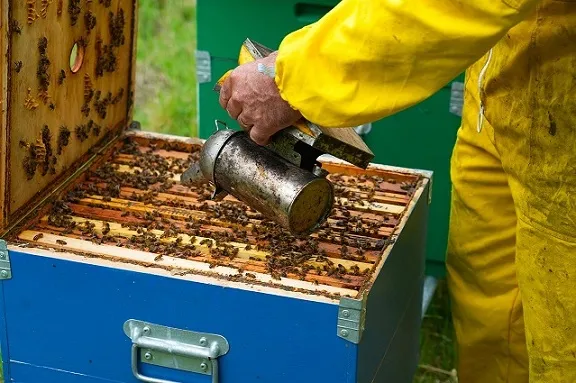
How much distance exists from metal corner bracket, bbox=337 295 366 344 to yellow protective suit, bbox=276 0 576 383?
37 cm

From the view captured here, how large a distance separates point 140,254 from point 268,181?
13.0 inches

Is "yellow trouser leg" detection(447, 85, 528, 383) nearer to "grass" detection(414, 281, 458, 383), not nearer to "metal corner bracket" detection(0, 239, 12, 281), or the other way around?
"grass" detection(414, 281, 458, 383)

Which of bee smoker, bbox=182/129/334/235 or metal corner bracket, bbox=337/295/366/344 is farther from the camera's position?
bee smoker, bbox=182/129/334/235

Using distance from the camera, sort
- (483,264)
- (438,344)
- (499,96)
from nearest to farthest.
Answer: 1. (499,96)
2. (483,264)
3. (438,344)

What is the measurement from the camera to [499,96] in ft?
6.36

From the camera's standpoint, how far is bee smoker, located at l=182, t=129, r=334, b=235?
193 centimetres

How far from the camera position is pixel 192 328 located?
76.5 inches

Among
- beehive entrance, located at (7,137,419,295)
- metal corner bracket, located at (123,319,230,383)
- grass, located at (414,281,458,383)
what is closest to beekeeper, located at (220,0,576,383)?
beehive entrance, located at (7,137,419,295)

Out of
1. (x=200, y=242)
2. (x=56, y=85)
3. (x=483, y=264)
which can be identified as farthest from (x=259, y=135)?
(x=483, y=264)

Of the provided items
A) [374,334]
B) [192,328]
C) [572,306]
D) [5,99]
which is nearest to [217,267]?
[192,328]

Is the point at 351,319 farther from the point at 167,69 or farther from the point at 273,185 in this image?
the point at 167,69

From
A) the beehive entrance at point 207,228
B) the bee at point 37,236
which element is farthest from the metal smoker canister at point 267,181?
the bee at point 37,236

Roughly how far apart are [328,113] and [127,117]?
114 centimetres

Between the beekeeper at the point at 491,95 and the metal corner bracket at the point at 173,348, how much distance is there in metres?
0.45
